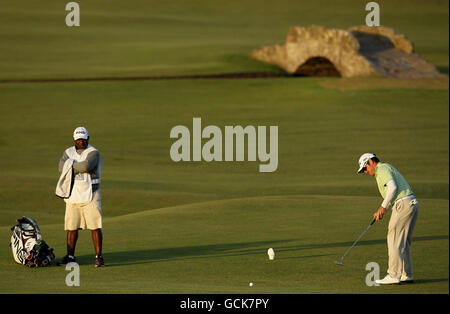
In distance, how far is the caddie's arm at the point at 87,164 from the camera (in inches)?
570

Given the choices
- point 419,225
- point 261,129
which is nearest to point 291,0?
point 261,129

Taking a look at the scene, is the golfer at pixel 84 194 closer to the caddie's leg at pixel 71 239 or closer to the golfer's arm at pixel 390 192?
the caddie's leg at pixel 71 239

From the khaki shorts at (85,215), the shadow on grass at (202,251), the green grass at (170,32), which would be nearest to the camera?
the khaki shorts at (85,215)

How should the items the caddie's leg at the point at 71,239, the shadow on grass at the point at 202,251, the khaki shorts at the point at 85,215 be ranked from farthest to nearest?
1. the shadow on grass at the point at 202,251
2. the caddie's leg at the point at 71,239
3. the khaki shorts at the point at 85,215

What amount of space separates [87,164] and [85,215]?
0.86 m

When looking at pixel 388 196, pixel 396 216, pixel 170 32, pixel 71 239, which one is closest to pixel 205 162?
pixel 71 239

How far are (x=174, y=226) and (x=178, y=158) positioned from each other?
17.0 meters

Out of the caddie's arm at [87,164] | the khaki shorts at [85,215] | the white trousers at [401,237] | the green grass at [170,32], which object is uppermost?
the green grass at [170,32]

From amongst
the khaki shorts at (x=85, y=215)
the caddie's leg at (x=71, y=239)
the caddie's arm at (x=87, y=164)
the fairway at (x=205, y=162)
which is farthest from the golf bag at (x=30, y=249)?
the caddie's arm at (x=87, y=164)

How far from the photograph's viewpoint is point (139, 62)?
5991 centimetres

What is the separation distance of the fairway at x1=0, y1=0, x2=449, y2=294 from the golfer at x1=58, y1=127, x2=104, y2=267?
574mm

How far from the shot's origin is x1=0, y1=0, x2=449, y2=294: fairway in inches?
582

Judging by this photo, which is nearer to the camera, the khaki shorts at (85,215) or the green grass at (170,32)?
the khaki shorts at (85,215)

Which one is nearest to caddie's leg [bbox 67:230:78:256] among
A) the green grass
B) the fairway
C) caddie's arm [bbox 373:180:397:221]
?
the fairway
